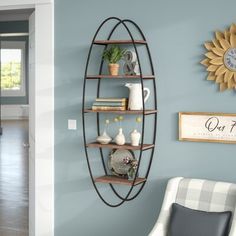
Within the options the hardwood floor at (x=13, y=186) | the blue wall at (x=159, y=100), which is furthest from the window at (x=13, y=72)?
the blue wall at (x=159, y=100)

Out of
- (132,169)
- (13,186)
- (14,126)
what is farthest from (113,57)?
(14,126)

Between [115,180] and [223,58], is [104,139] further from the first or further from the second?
[223,58]

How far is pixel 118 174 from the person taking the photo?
4.34 meters

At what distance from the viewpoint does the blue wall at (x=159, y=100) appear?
4.02 meters

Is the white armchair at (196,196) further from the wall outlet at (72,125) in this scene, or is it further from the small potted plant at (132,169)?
the wall outlet at (72,125)

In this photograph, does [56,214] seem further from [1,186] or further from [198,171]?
[1,186]

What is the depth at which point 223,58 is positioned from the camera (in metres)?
3.92

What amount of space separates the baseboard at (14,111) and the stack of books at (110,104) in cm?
1155

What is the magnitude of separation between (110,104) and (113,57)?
14.8 inches

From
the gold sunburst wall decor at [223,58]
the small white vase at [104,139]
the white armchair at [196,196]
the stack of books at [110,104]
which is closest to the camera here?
the white armchair at [196,196]

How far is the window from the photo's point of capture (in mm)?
15484

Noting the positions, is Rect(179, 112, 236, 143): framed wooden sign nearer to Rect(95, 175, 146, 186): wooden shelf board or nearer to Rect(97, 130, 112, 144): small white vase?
Rect(95, 175, 146, 186): wooden shelf board

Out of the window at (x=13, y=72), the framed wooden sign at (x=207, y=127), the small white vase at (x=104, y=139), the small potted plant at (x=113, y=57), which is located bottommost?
the small white vase at (x=104, y=139)

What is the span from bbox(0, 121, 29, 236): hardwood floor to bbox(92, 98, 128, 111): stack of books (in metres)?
1.86
